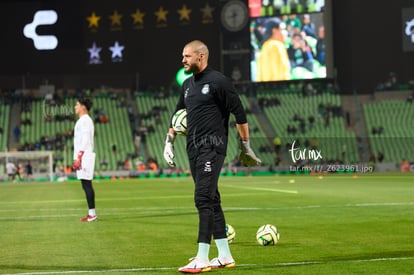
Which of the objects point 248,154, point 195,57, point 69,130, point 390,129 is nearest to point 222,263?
point 248,154

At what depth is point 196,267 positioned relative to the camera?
28.6 feet

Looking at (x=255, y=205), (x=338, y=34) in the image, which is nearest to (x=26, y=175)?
(x=338, y=34)

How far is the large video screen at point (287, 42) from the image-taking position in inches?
2429

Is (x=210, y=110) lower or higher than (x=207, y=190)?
higher

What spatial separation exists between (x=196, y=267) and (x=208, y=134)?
1.52 meters

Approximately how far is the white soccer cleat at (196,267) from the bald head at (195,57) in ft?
6.95

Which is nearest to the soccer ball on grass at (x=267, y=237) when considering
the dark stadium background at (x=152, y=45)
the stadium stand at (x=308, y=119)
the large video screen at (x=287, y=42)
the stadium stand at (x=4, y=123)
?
the stadium stand at (x=308, y=119)

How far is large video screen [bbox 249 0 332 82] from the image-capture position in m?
61.7

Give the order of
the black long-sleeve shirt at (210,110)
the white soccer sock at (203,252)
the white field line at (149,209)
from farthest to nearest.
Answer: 1. the white field line at (149,209)
2. the black long-sleeve shirt at (210,110)
3. the white soccer sock at (203,252)

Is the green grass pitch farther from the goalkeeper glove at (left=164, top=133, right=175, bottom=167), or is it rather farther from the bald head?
the bald head

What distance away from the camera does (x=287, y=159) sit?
58344 mm

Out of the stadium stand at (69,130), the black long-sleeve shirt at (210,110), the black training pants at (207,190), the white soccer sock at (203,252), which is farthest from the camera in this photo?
the stadium stand at (69,130)

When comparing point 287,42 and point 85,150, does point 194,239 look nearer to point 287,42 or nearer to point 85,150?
point 85,150

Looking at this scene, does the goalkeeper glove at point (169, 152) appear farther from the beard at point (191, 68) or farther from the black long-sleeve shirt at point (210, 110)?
the beard at point (191, 68)
